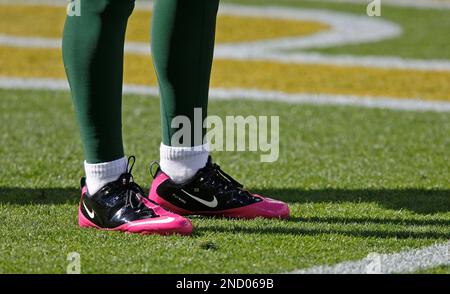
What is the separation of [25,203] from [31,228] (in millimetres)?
483

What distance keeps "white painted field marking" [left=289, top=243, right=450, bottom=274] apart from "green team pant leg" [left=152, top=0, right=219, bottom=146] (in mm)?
837

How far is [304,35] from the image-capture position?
394 inches

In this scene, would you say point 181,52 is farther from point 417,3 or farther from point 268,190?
point 417,3

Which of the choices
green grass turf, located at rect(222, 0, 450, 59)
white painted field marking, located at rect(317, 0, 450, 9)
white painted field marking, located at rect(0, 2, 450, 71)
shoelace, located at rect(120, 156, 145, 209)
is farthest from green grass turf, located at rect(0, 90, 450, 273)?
white painted field marking, located at rect(317, 0, 450, 9)

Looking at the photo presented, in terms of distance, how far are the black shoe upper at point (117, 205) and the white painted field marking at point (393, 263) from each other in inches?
26.0

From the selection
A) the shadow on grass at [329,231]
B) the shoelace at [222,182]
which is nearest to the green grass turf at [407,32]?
the shoelace at [222,182]

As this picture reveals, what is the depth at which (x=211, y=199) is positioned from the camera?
147 inches

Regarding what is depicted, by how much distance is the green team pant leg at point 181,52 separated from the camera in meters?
3.65

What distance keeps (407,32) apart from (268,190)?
592 centimetres

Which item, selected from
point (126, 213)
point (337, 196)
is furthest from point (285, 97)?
point (126, 213)

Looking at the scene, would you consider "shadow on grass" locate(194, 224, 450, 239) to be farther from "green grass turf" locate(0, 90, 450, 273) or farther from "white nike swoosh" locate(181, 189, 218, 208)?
"white nike swoosh" locate(181, 189, 218, 208)

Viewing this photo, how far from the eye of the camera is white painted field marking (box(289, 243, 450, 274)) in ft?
9.88
